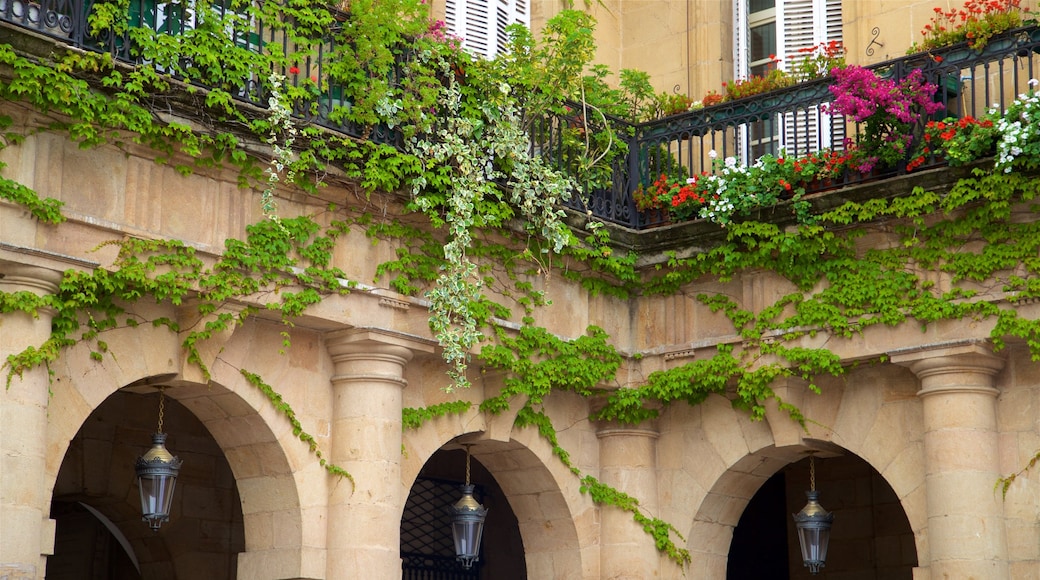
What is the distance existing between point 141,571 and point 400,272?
3543mm

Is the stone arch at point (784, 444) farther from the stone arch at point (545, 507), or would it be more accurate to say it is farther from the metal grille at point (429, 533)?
the metal grille at point (429, 533)

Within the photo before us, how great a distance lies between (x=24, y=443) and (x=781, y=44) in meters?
7.33

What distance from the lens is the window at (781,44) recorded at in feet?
40.6

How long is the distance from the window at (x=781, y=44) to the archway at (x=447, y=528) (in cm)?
381

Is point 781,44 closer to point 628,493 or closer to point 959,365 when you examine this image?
point 959,365

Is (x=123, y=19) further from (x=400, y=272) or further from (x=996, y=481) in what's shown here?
(x=996, y=481)

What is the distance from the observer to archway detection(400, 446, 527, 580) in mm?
14156

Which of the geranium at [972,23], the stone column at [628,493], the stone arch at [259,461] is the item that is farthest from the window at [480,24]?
the stone arch at [259,461]

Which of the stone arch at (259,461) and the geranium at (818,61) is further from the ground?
the geranium at (818,61)

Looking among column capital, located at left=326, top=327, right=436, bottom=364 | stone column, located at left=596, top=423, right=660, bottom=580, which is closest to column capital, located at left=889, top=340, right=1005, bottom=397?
stone column, located at left=596, top=423, right=660, bottom=580

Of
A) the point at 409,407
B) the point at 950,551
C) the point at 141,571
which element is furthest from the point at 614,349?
the point at 141,571

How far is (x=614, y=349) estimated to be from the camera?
11.9 meters

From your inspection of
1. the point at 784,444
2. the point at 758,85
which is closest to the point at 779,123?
the point at 758,85

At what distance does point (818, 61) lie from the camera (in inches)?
474
